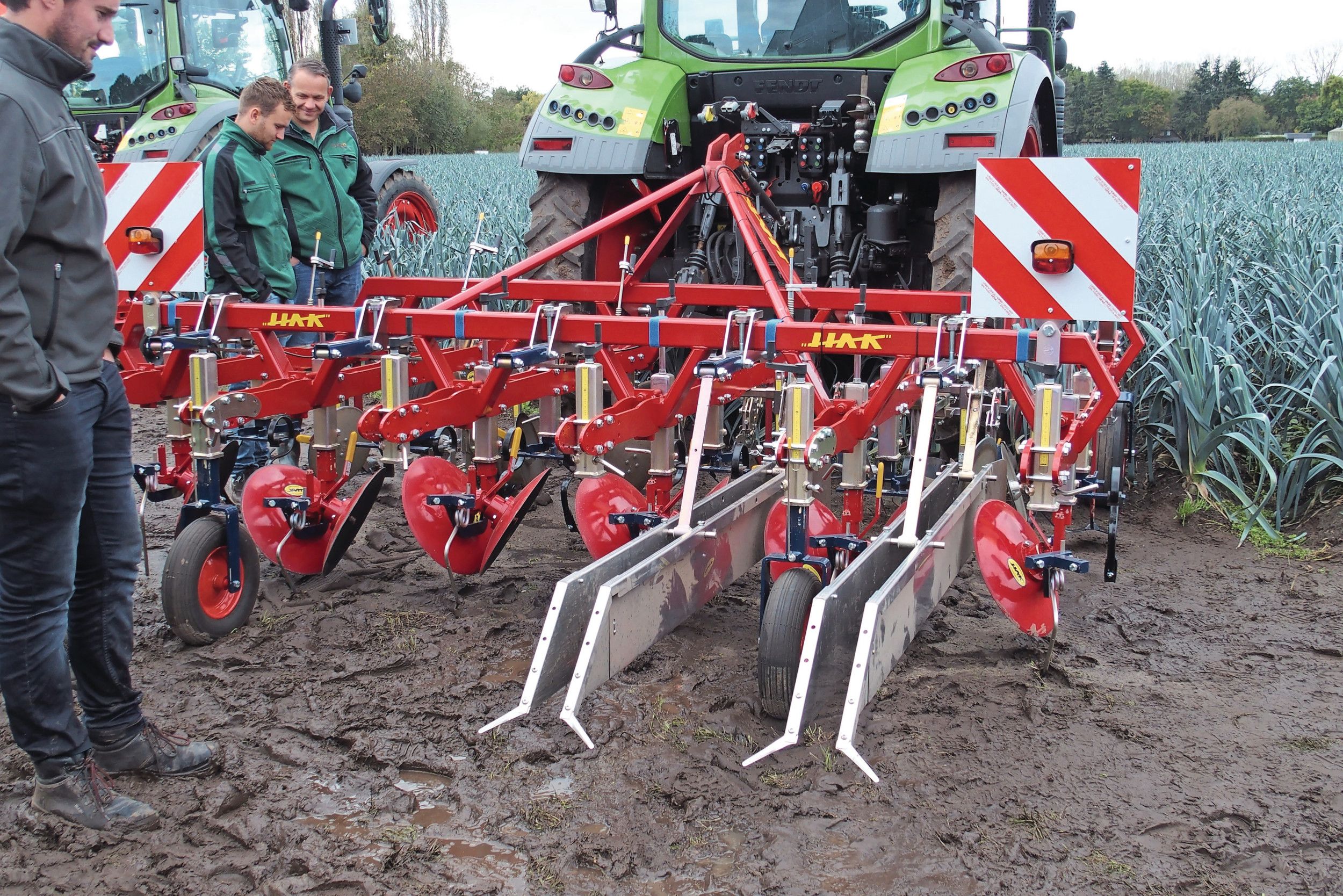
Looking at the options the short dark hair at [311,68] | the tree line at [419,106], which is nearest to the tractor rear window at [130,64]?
the short dark hair at [311,68]

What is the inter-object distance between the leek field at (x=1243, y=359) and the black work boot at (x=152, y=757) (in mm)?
3621

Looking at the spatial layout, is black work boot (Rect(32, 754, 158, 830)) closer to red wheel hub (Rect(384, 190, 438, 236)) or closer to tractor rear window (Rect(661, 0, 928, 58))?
tractor rear window (Rect(661, 0, 928, 58))

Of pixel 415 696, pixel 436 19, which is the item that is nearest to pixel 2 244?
pixel 415 696

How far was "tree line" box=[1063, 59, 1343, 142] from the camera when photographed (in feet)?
156

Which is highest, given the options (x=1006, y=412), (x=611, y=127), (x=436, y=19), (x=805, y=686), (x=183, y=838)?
(x=436, y=19)

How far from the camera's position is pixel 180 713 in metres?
3.09

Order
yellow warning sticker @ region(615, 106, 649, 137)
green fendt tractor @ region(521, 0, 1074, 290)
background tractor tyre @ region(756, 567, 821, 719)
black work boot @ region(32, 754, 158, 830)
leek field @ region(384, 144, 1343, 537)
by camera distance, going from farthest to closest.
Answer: yellow warning sticker @ region(615, 106, 649, 137), green fendt tractor @ region(521, 0, 1074, 290), leek field @ region(384, 144, 1343, 537), background tractor tyre @ region(756, 567, 821, 719), black work boot @ region(32, 754, 158, 830)

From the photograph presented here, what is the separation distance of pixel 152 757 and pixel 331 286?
9.84 feet

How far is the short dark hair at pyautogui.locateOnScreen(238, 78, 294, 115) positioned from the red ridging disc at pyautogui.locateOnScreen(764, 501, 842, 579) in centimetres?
257

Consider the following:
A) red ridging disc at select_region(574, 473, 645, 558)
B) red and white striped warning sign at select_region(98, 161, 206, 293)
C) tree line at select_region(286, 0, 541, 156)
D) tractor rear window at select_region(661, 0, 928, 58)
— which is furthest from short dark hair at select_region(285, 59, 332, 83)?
Answer: tree line at select_region(286, 0, 541, 156)

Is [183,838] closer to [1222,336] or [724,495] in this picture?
[724,495]

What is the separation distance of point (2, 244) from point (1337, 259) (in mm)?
5348

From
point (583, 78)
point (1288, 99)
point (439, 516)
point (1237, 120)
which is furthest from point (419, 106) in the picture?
point (1288, 99)

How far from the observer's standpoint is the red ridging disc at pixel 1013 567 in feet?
10.5
